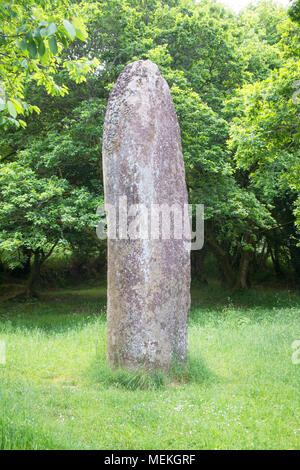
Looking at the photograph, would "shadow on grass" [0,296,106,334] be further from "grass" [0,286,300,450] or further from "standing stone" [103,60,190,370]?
"standing stone" [103,60,190,370]

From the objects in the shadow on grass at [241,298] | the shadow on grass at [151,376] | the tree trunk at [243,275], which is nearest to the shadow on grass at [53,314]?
the shadow on grass at [151,376]

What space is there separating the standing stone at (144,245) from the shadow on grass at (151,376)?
0.12 metres

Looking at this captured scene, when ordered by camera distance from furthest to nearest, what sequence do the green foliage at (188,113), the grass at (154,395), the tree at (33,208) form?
1. the tree at (33,208)
2. the green foliage at (188,113)
3. the grass at (154,395)

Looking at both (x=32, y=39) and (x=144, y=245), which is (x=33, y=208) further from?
(x=32, y=39)

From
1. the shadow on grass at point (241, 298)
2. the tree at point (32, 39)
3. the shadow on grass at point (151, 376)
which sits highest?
the tree at point (32, 39)

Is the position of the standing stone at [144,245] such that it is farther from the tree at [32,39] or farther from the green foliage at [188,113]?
the green foliage at [188,113]

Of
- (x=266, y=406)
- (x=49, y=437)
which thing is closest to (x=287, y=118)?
(x=266, y=406)

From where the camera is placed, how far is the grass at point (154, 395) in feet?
11.8

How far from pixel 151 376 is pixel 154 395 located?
47 cm

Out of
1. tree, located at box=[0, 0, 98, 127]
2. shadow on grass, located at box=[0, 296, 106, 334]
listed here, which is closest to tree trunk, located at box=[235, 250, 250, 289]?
shadow on grass, located at box=[0, 296, 106, 334]

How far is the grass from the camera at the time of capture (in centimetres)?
361

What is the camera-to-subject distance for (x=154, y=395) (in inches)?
186

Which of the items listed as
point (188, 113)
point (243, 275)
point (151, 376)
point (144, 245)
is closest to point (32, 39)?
point (144, 245)

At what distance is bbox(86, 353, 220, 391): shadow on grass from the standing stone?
0.12 metres
